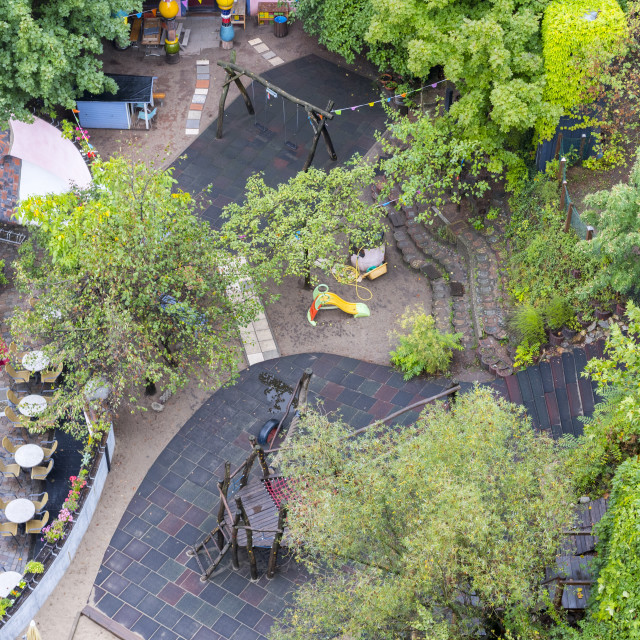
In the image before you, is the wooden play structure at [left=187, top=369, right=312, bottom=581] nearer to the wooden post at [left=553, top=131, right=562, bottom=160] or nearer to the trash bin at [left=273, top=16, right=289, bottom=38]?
the wooden post at [left=553, top=131, right=562, bottom=160]

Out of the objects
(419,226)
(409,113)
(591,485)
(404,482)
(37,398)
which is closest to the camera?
(404,482)

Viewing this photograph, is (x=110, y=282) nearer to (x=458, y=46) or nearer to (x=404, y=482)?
(x=404, y=482)

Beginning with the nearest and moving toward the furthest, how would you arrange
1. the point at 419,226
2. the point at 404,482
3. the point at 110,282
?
1. the point at 404,482
2. the point at 110,282
3. the point at 419,226

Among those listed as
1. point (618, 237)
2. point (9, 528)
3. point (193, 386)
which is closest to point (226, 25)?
point (193, 386)

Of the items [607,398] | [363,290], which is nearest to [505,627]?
[607,398]

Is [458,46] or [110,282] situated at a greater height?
[458,46]

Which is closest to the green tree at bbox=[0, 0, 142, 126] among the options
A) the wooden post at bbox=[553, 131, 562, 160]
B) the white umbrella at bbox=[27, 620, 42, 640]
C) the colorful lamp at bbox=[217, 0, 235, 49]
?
the colorful lamp at bbox=[217, 0, 235, 49]
